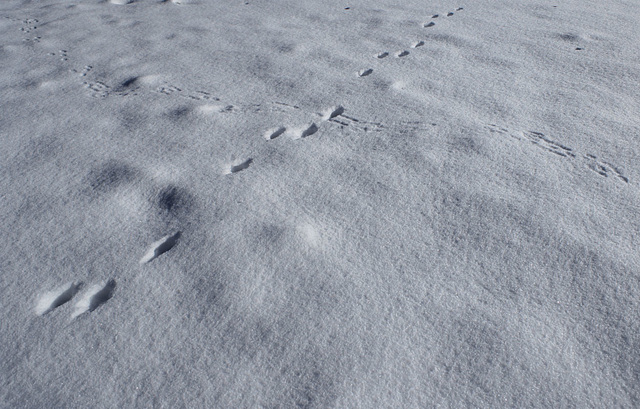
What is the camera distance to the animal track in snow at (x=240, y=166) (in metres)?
1.40

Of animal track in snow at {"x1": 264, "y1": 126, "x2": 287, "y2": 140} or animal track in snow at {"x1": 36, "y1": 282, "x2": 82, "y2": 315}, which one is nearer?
animal track in snow at {"x1": 36, "y1": 282, "x2": 82, "y2": 315}

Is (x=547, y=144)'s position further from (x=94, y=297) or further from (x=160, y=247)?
(x=94, y=297)

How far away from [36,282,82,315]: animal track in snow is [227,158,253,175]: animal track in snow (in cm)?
50

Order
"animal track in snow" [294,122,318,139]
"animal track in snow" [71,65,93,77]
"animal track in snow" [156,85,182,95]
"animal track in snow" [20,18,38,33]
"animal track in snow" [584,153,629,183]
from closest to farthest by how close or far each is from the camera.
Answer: "animal track in snow" [584,153,629,183] < "animal track in snow" [294,122,318,139] < "animal track in snow" [156,85,182,95] < "animal track in snow" [71,65,93,77] < "animal track in snow" [20,18,38,33]

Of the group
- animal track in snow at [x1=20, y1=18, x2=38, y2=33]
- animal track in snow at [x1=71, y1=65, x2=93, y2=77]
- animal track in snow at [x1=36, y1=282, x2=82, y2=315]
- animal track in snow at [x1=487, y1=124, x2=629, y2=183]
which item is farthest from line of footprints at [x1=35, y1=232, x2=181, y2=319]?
animal track in snow at [x1=20, y1=18, x2=38, y2=33]

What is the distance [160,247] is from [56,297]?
237 mm

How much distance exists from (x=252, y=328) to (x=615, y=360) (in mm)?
652

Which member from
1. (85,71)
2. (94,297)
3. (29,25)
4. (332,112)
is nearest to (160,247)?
(94,297)

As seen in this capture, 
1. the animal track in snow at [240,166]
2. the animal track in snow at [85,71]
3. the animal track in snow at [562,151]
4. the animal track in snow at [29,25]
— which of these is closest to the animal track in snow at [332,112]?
the animal track in snow at [240,166]

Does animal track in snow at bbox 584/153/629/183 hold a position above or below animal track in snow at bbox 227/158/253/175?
above

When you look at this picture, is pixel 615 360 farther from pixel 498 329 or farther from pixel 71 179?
pixel 71 179

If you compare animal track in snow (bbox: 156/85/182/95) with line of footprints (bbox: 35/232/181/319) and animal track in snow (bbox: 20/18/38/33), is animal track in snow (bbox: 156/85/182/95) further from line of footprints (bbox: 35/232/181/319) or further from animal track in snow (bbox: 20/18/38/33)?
animal track in snow (bbox: 20/18/38/33)

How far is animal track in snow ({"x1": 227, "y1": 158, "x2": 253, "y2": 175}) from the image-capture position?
140 centimetres

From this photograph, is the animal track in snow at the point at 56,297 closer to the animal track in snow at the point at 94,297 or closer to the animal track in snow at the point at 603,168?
the animal track in snow at the point at 94,297
